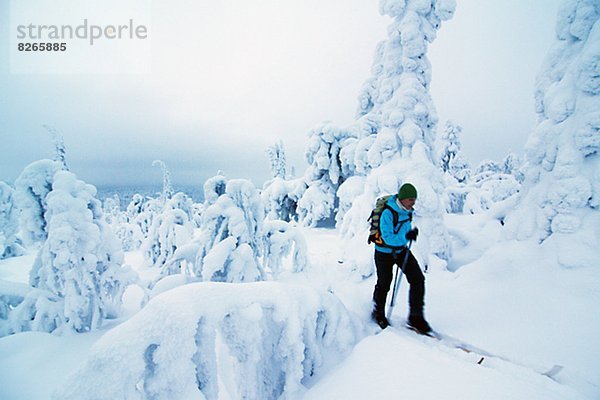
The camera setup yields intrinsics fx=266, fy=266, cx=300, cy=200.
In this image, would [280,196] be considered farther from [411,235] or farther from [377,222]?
[411,235]

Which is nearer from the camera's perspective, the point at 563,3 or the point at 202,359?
the point at 202,359

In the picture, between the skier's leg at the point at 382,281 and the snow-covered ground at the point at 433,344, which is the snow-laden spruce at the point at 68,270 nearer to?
the snow-covered ground at the point at 433,344

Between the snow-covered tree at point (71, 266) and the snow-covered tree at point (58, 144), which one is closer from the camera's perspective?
the snow-covered tree at point (71, 266)

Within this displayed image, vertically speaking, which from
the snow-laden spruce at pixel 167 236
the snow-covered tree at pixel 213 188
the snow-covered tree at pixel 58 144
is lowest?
the snow-laden spruce at pixel 167 236

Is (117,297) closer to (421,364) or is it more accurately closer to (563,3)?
(421,364)

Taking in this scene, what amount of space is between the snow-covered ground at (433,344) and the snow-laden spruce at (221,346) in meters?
0.01

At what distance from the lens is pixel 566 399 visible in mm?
1846

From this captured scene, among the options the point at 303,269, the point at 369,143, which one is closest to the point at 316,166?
the point at 369,143

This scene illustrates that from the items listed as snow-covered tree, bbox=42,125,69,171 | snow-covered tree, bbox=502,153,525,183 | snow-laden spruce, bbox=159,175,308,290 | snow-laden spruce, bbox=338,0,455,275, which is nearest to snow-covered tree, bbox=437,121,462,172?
snow-covered tree, bbox=502,153,525,183

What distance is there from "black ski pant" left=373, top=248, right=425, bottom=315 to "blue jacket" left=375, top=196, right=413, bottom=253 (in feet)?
0.46

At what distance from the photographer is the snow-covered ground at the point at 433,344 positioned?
6.03 ft

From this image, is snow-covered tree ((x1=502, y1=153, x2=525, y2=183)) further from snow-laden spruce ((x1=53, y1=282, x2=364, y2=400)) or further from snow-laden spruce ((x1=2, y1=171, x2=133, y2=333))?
snow-laden spruce ((x1=2, y1=171, x2=133, y2=333))

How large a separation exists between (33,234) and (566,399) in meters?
9.00

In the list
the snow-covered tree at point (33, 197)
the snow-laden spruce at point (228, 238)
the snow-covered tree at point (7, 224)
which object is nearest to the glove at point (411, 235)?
the snow-laden spruce at point (228, 238)
